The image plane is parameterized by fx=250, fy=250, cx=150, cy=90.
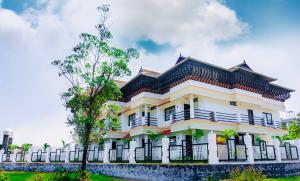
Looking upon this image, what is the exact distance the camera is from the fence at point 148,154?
18167mm

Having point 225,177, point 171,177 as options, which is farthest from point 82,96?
point 225,177

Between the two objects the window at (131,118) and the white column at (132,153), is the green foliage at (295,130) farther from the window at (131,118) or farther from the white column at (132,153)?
the window at (131,118)

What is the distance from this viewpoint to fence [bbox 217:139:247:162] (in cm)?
1474

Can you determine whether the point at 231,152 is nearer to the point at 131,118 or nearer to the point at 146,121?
the point at 146,121

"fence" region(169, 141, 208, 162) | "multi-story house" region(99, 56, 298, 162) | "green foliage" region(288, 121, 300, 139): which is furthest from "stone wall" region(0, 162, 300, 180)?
"green foliage" region(288, 121, 300, 139)

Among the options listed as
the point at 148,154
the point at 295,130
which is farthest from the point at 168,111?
the point at 295,130

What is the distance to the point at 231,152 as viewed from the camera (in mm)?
15430

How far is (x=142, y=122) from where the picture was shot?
24.2 metres

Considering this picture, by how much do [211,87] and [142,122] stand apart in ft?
24.5

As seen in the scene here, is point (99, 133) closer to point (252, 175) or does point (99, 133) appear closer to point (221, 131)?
point (252, 175)

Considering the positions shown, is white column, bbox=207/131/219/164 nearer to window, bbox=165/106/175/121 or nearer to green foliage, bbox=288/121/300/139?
window, bbox=165/106/175/121

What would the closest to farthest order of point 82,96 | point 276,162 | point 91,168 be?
point 82,96
point 276,162
point 91,168

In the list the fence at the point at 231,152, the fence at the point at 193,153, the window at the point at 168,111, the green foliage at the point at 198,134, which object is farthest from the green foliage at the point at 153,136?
the fence at the point at 231,152

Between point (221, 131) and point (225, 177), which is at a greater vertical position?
point (221, 131)
